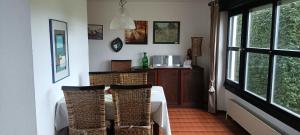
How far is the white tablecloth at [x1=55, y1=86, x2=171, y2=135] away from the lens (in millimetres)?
2445

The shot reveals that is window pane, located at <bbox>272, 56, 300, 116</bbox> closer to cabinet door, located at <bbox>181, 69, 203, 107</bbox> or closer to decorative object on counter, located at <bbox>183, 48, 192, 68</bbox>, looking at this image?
cabinet door, located at <bbox>181, 69, 203, 107</bbox>

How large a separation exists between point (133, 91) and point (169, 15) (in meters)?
3.12

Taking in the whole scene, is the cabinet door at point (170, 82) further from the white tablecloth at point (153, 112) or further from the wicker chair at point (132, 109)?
the wicker chair at point (132, 109)

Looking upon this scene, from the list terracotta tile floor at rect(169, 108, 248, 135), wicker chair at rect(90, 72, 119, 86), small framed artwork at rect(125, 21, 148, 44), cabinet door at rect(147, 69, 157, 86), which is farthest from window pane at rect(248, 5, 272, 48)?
small framed artwork at rect(125, 21, 148, 44)

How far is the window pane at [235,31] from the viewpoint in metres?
3.96

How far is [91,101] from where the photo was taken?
7.53ft

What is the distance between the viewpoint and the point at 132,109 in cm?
244

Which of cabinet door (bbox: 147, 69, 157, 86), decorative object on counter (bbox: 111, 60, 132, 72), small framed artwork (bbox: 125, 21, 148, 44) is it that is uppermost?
small framed artwork (bbox: 125, 21, 148, 44)

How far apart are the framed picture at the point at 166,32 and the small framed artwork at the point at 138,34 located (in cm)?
20

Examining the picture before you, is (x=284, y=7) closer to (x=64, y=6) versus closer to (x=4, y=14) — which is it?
(x=64, y=6)

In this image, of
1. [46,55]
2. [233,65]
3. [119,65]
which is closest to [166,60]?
[119,65]

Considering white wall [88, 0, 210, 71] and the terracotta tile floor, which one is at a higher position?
white wall [88, 0, 210, 71]

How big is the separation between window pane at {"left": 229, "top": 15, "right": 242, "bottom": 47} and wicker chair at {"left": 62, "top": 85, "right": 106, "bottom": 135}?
2.74 meters

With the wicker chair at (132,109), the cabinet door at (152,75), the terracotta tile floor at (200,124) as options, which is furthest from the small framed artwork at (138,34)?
the wicker chair at (132,109)
